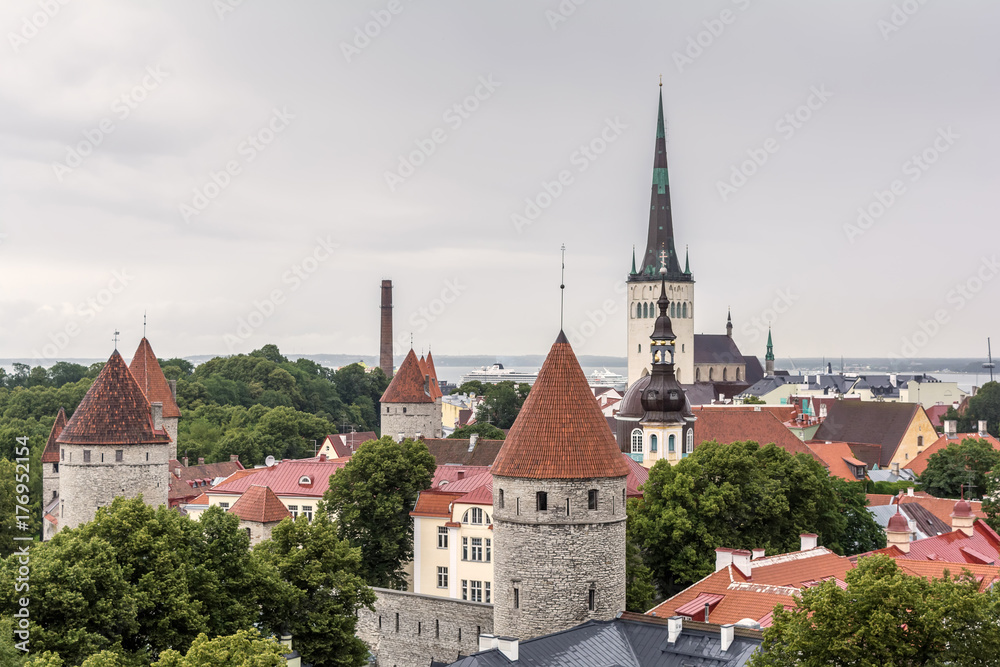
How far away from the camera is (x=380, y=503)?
43875 mm

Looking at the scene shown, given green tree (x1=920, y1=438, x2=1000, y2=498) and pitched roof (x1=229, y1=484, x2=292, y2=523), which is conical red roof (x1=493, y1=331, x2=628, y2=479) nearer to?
pitched roof (x1=229, y1=484, x2=292, y2=523)

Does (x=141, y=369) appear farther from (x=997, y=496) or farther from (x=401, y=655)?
(x=997, y=496)

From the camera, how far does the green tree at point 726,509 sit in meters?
39.2

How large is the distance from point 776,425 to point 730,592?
40342 millimetres

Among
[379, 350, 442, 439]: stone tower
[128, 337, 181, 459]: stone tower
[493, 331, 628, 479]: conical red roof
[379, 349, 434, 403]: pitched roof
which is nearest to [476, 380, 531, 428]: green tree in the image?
[379, 349, 434, 403]: pitched roof

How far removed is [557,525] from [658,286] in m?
94.5

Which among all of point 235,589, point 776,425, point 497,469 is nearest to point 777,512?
point 497,469

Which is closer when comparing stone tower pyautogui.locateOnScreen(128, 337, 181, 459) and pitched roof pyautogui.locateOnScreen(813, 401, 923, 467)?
stone tower pyautogui.locateOnScreen(128, 337, 181, 459)

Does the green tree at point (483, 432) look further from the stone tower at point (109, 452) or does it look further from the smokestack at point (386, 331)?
the stone tower at point (109, 452)

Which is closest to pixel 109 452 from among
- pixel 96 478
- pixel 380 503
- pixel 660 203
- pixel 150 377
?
pixel 96 478

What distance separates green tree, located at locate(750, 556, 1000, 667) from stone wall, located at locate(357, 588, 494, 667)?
14936 millimetres

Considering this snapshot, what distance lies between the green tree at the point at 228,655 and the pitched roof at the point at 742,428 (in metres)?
48.6

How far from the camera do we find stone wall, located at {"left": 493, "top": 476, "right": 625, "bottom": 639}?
1110 inches

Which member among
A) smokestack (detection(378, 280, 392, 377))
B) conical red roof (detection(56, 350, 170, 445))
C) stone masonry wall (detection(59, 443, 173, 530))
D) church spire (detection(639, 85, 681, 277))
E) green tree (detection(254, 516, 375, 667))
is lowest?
green tree (detection(254, 516, 375, 667))
